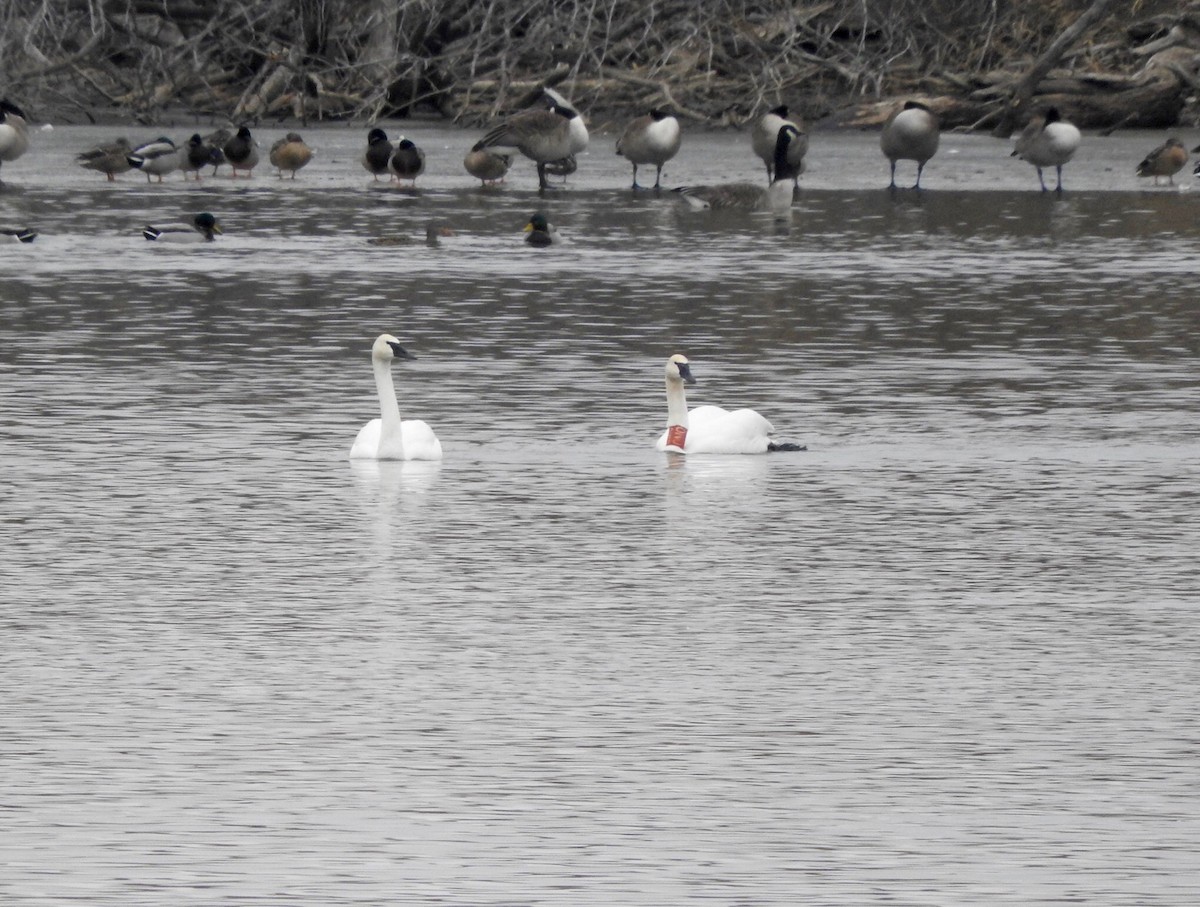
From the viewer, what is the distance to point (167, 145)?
29812 millimetres

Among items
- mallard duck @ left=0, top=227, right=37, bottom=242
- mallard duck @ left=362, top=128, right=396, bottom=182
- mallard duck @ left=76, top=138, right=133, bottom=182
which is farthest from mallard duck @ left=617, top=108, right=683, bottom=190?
mallard duck @ left=0, top=227, right=37, bottom=242

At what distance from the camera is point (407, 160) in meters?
28.1

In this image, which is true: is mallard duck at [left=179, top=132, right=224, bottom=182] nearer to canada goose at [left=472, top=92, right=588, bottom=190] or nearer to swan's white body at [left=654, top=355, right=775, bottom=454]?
canada goose at [left=472, top=92, right=588, bottom=190]

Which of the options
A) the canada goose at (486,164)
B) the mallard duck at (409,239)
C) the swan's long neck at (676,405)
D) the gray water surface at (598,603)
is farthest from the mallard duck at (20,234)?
the swan's long neck at (676,405)

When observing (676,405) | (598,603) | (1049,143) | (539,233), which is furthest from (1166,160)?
(598,603)

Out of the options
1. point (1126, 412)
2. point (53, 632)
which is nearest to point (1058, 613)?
point (53, 632)

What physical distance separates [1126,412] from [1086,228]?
1102 centimetres

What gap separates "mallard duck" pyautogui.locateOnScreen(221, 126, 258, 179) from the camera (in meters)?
30.2

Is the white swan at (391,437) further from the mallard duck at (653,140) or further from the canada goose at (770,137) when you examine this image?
the mallard duck at (653,140)

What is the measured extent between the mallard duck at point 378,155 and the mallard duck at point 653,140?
8.41 feet

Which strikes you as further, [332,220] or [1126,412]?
[332,220]

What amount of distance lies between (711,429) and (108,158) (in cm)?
1958

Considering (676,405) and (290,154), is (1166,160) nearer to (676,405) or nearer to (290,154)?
(290,154)

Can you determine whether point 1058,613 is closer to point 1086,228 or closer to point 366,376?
point 366,376
